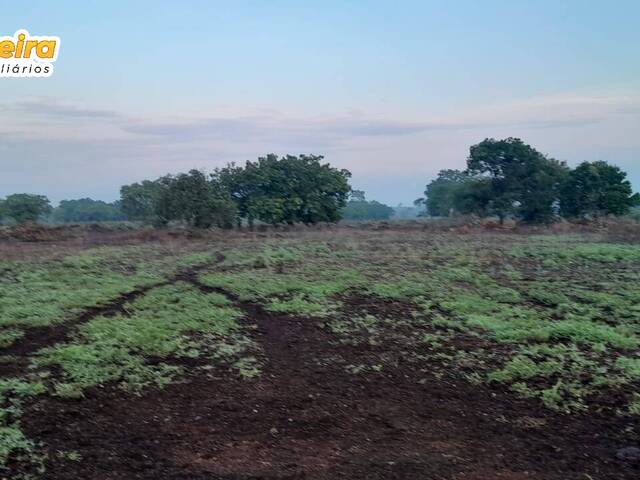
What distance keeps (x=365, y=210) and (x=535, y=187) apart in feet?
132

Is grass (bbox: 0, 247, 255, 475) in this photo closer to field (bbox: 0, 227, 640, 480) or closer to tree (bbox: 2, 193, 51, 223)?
field (bbox: 0, 227, 640, 480)

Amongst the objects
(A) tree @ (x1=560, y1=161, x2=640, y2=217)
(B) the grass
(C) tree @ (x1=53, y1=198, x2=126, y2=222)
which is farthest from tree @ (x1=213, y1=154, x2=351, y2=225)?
(C) tree @ (x1=53, y1=198, x2=126, y2=222)

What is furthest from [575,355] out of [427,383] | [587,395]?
[427,383]

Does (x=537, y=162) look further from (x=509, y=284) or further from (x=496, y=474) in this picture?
(x=496, y=474)

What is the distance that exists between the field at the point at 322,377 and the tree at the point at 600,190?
2085 cm

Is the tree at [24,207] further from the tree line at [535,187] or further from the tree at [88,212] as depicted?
the tree line at [535,187]

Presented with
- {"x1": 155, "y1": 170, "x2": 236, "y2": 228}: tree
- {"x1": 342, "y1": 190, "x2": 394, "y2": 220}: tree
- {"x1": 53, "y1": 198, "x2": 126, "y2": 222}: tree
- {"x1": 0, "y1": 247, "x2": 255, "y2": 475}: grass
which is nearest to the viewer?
{"x1": 0, "y1": 247, "x2": 255, "y2": 475}: grass

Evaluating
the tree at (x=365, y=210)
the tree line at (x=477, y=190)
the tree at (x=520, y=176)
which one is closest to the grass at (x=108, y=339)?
the tree line at (x=477, y=190)

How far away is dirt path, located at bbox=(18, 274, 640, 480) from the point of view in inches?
176

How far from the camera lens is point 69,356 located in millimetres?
7039

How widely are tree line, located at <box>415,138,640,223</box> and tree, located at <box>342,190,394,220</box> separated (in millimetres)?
33043

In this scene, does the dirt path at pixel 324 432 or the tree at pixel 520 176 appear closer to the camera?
the dirt path at pixel 324 432

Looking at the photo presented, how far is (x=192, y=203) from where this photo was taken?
28188mm

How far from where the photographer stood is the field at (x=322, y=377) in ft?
15.3
